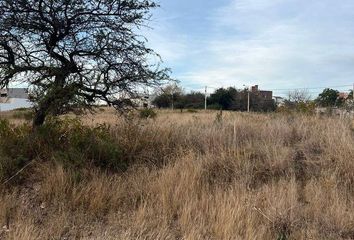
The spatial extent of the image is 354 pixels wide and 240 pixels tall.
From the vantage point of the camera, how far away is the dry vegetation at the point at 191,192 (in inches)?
208

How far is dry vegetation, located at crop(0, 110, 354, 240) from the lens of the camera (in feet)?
17.4

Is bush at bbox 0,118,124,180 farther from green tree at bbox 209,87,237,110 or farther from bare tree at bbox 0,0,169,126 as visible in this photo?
green tree at bbox 209,87,237,110

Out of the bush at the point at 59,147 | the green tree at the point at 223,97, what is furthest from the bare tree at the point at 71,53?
the green tree at the point at 223,97

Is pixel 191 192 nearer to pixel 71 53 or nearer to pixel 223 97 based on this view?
pixel 71 53

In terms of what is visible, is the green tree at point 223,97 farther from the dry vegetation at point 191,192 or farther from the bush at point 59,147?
the bush at point 59,147

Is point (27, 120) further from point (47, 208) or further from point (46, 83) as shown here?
point (47, 208)

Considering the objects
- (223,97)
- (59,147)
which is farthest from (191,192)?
(223,97)

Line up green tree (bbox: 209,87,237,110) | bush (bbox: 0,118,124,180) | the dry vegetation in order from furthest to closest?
green tree (bbox: 209,87,237,110), bush (bbox: 0,118,124,180), the dry vegetation

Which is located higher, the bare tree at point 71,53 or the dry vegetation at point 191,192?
the bare tree at point 71,53

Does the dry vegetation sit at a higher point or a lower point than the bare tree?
lower

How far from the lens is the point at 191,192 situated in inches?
249

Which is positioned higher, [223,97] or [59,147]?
[223,97]

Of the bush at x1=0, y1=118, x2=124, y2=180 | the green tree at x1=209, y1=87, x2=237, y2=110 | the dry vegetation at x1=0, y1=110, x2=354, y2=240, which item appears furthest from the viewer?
the green tree at x1=209, y1=87, x2=237, y2=110

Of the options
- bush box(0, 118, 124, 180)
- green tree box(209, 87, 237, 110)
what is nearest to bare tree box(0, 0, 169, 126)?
bush box(0, 118, 124, 180)
